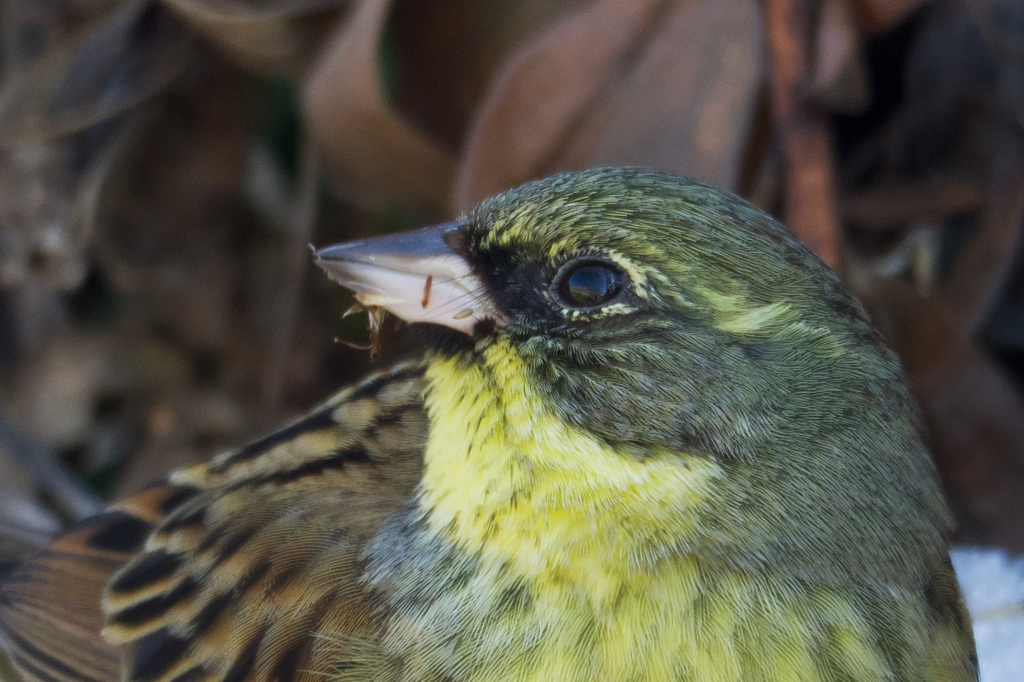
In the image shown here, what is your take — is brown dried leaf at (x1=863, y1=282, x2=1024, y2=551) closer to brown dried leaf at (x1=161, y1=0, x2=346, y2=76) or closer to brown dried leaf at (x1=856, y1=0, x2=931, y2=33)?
brown dried leaf at (x1=856, y1=0, x2=931, y2=33)

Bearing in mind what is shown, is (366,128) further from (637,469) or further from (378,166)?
(637,469)

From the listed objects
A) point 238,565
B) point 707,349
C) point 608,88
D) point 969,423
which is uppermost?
point 608,88

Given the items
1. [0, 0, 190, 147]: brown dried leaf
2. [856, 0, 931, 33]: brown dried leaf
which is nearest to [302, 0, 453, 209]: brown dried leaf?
[0, 0, 190, 147]: brown dried leaf

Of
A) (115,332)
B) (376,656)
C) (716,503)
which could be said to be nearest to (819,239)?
(716,503)

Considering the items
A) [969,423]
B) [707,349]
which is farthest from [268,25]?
[969,423]

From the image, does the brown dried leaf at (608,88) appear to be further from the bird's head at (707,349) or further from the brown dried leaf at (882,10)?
the bird's head at (707,349)

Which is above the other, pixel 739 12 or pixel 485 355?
pixel 739 12

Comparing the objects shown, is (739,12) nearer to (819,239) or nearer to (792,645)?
(819,239)
